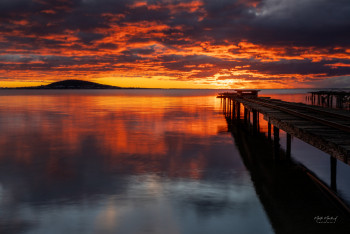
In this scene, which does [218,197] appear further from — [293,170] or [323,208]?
[293,170]

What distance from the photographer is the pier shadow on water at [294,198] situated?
26.8 feet

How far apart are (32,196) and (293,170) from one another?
1058cm

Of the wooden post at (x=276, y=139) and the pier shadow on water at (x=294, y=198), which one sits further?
the wooden post at (x=276, y=139)

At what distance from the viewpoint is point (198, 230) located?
7969mm

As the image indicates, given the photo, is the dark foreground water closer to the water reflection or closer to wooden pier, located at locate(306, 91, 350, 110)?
the water reflection

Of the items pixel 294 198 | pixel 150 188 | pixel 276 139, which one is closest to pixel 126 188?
pixel 150 188

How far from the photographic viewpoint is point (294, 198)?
10.2 m

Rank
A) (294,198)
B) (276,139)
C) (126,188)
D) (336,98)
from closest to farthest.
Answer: (294,198) < (126,188) < (276,139) < (336,98)

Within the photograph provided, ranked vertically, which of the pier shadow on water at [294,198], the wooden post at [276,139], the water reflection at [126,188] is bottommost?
the pier shadow on water at [294,198]

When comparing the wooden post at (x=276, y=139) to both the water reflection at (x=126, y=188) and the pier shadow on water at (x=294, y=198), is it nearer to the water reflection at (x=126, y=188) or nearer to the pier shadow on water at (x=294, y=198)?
the pier shadow on water at (x=294, y=198)

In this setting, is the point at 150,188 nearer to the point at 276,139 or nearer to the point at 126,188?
the point at 126,188

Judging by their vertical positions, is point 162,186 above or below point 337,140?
below

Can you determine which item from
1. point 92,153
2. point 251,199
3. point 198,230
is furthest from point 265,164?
point 92,153

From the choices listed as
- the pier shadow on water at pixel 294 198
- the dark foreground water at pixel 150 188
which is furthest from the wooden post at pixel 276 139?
the dark foreground water at pixel 150 188
